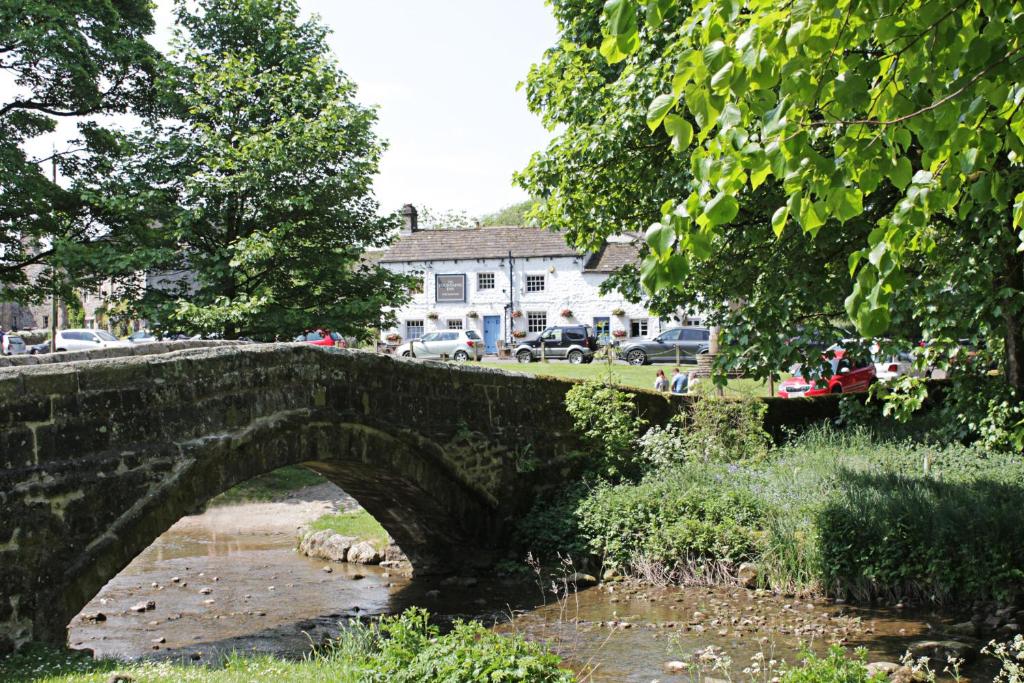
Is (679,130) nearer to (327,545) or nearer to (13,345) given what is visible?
(327,545)

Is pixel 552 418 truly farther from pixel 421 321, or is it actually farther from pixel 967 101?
pixel 421 321

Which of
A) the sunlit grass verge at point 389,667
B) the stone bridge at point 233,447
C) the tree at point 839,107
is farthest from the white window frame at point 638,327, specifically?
the tree at point 839,107

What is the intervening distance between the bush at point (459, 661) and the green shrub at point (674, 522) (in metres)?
6.33

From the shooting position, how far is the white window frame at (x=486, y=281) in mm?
45344

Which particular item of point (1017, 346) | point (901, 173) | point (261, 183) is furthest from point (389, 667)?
point (261, 183)

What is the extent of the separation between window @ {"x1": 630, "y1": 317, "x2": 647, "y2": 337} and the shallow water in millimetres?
30539

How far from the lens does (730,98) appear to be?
12.1 ft

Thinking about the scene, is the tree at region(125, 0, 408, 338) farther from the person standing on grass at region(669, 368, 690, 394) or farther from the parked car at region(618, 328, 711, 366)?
the parked car at region(618, 328, 711, 366)

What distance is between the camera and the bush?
17.8 feet

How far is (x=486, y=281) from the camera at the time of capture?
45375mm

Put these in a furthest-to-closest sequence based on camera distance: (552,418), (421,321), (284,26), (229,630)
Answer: (421,321) < (284,26) < (552,418) < (229,630)

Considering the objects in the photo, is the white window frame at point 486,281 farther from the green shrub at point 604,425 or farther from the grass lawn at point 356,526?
the green shrub at point 604,425

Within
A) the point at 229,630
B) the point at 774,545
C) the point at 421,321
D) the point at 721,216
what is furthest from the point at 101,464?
the point at 421,321

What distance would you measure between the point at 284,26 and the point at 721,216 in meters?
17.3
